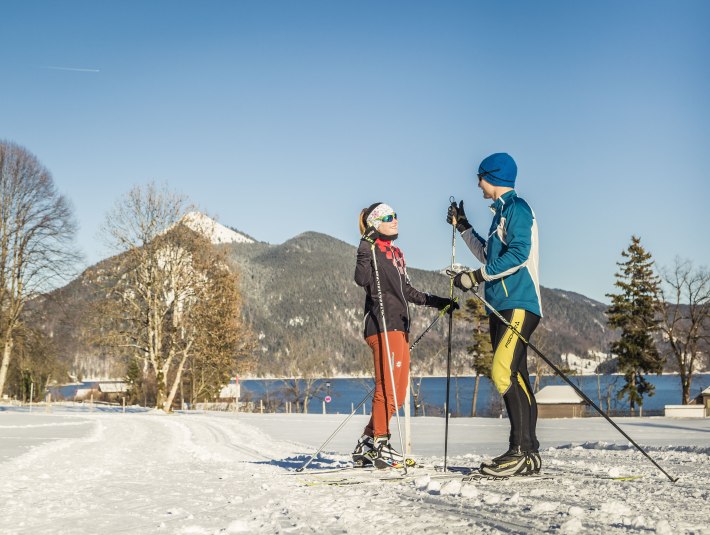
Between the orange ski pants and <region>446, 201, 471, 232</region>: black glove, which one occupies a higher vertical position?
<region>446, 201, 471, 232</region>: black glove

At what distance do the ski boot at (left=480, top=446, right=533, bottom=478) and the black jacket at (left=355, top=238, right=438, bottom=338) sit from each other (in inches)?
60.5

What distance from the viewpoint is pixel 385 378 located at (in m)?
5.48

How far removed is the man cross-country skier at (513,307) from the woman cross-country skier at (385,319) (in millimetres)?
950

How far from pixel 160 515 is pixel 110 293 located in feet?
94.8

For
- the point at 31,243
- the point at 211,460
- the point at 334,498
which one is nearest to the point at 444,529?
the point at 334,498

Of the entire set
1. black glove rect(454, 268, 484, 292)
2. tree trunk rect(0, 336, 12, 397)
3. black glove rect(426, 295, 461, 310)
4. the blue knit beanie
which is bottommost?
tree trunk rect(0, 336, 12, 397)

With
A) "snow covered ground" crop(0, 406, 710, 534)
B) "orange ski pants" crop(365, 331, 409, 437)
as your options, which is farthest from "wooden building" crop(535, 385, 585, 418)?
"orange ski pants" crop(365, 331, 409, 437)

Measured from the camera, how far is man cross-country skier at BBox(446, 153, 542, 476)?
4.49 metres

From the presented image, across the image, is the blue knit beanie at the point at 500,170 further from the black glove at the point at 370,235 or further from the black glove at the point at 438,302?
the black glove at the point at 438,302

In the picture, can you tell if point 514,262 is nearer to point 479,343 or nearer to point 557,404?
point 557,404

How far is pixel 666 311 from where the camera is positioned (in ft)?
140

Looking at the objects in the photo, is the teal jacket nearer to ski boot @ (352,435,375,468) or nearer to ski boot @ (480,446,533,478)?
ski boot @ (480,446,533,478)

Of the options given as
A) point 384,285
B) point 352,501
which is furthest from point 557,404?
point 352,501

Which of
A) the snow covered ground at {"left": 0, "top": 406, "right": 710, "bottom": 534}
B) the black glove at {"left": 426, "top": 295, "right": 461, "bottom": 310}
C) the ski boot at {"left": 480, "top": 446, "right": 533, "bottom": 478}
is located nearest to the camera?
the snow covered ground at {"left": 0, "top": 406, "right": 710, "bottom": 534}
